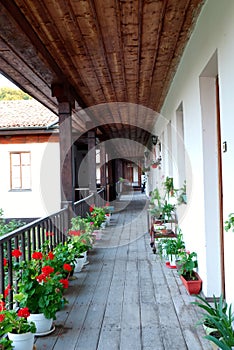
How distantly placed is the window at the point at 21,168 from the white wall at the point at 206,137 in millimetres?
6435

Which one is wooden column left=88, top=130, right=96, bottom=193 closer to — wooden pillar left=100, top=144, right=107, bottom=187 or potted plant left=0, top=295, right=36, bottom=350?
wooden pillar left=100, top=144, right=107, bottom=187

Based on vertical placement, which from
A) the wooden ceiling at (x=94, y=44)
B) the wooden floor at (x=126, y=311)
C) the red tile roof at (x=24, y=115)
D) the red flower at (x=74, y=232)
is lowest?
the wooden floor at (x=126, y=311)

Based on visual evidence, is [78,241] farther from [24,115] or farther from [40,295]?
[24,115]

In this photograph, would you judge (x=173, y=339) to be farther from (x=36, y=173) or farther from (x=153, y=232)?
(x=36, y=173)

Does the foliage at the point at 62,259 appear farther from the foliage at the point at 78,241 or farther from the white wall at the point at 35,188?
the white wall at the point at 35,188

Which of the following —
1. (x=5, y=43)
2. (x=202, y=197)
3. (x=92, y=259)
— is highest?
(x=5, y=43)

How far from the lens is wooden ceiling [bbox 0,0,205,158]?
2.61 meters

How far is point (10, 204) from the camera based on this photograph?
993cm

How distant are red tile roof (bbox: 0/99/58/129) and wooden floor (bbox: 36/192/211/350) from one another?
5592mm

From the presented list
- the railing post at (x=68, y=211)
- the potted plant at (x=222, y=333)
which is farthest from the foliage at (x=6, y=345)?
the railing post at (x=68, y=211)

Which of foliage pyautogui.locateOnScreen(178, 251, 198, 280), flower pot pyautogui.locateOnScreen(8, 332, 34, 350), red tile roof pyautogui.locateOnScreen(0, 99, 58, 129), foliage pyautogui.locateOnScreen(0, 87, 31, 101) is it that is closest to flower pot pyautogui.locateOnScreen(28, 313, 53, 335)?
flower pot pyautogui.locateOnScreen(8, 332, 34, 350)

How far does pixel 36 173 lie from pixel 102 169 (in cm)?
190

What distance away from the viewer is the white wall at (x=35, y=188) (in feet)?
32.2

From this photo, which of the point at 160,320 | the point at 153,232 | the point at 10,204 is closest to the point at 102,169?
the point at 10,204
